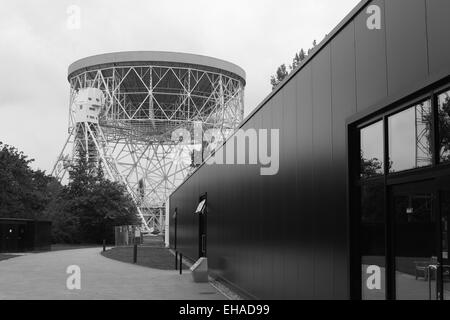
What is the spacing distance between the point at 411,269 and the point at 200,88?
54935mm

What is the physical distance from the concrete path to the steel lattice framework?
37079 millimetres

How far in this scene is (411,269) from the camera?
654 cm

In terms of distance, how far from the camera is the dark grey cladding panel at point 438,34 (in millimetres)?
5656

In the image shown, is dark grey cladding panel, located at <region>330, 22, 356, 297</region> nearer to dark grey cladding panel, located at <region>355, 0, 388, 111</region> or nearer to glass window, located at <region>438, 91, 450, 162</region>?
dark grey cladding panel, located at <region>355, 0, 388, 111</region>

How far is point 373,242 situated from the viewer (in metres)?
7.54

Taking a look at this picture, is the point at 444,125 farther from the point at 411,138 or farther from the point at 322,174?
the point at 322,174

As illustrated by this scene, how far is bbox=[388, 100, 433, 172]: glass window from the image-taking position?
6270 millimetres

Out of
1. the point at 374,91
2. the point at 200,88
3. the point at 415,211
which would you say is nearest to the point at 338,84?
the point at 374,91

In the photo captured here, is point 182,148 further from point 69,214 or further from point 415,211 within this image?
point 415,211

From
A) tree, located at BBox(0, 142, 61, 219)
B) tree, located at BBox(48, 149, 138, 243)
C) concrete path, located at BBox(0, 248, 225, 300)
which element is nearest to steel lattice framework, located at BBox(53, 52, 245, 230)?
tree, located at BBox(48, 149, 138, 243)

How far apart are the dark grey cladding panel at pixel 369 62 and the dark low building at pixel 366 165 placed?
1cm

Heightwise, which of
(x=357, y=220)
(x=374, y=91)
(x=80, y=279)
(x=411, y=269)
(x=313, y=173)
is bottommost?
(x=80, y=279)

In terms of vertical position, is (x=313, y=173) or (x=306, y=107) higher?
(x=306, y=107)

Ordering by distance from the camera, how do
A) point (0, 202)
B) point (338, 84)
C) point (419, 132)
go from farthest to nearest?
point (0, 202) < point (338, 84) < point (419, 132)
